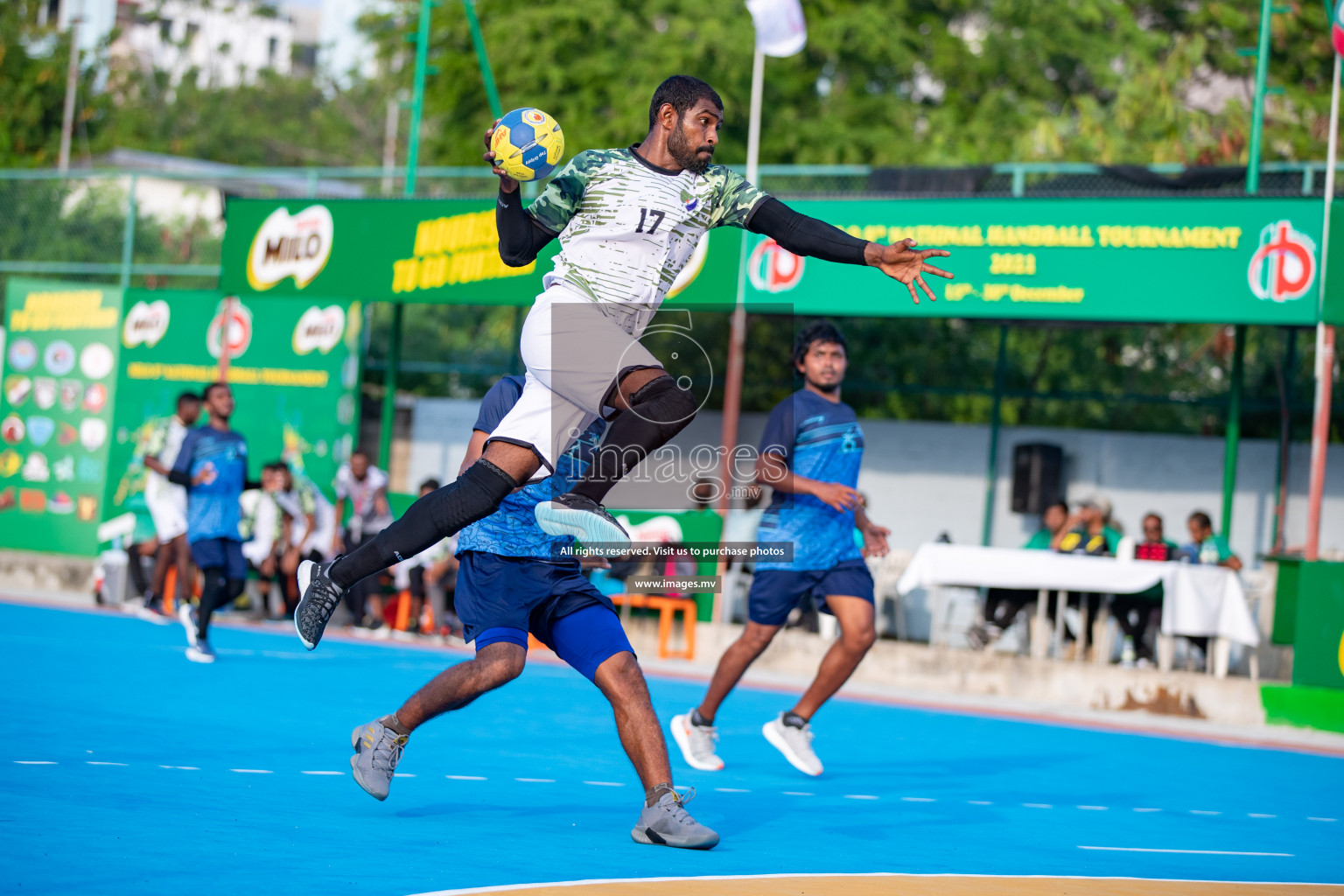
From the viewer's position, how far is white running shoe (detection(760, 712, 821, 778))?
744cm

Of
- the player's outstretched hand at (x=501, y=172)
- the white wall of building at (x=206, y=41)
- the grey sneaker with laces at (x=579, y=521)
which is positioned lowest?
the grey sneaker with laces at (x=579, y=521)

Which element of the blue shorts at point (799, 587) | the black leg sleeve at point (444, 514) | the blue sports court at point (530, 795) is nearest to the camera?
the blue sports court at point (530, 795)

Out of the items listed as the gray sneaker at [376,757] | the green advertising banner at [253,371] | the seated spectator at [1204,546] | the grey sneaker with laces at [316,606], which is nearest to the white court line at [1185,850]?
the gray sneaker at [376,757]

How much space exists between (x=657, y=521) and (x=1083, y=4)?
60.8 ft

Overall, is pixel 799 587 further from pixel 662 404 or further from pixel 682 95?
pixel 682 95

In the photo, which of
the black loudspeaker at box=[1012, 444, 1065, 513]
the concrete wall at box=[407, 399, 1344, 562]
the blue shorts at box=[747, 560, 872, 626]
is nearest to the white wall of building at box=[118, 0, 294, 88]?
the concrete wall at box=[407, 399, 1344, 562]

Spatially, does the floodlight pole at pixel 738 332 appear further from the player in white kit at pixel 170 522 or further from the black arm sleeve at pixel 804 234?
the black arm sleeve at pixel 804 234

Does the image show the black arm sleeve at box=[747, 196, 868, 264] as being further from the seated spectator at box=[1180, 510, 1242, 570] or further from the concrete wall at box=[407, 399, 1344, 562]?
the concrete wall at box=[407, 399, 1344, 562]

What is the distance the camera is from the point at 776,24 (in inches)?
651

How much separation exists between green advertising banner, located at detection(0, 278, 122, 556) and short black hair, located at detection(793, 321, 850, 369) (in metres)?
12.0

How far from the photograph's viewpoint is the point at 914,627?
16.9 m

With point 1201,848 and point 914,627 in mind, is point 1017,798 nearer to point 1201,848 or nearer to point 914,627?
point 1201,848

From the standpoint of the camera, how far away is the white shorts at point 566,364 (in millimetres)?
5043

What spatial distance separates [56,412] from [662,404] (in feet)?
49.3
